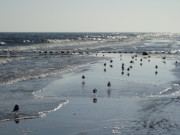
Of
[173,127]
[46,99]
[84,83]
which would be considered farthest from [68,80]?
[173,127]

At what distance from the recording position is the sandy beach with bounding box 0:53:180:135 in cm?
1944

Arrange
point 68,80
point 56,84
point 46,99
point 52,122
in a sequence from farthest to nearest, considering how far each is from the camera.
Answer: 1. point 68,80
2. point 56,84
3. point 46,99
4. point 52,122

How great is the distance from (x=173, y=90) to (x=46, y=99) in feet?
45.7

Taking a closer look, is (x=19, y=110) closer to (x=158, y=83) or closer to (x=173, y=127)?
(x=173, y=127)

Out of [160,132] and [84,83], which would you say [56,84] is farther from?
[160,132]

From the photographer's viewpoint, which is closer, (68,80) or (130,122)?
(130,122)

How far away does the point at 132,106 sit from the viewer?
83.6 feet

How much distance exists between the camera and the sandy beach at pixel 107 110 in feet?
63.8

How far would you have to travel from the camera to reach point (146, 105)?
85.0ft

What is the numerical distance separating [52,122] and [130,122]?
533cm

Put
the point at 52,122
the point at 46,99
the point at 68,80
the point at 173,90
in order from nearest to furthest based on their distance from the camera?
the point at 52,122
the point at 46,99
the point at 173,90
the point at 68,80

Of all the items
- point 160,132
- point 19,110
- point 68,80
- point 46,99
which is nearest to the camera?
point 160,132

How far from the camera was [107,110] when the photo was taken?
78.4 ft

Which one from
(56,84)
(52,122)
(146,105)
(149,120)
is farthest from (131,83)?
(52,122)
